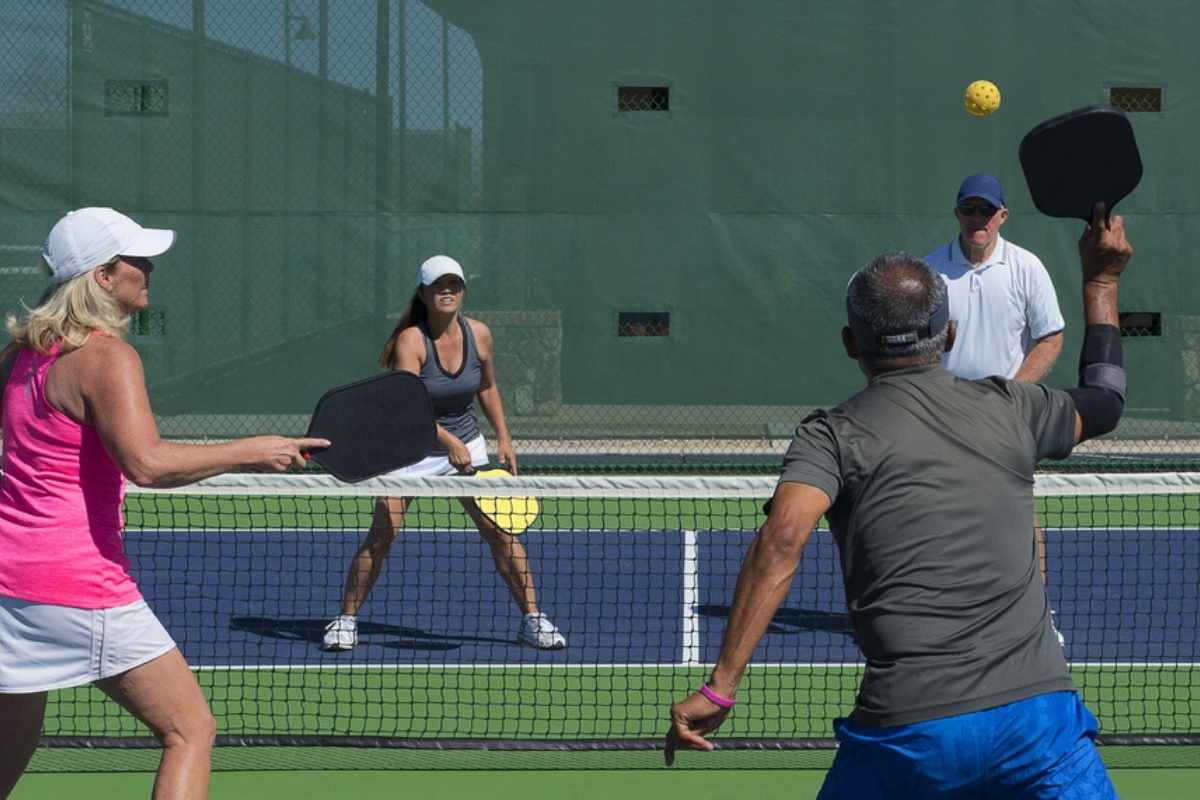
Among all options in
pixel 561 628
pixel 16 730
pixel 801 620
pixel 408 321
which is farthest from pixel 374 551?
pixel 16 730

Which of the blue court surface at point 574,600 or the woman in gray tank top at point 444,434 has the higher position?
the woman in gray tank top at point 444,434

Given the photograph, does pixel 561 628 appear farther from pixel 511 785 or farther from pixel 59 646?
pixel 59 646

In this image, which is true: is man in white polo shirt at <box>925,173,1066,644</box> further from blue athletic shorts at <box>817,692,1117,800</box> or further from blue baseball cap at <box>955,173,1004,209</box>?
blue athletic shorts at <box>817,692,1117,800</box>

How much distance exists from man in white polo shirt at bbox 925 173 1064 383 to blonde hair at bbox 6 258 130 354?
3487mm

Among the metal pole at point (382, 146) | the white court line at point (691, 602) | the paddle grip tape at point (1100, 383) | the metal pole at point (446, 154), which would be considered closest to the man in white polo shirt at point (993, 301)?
the white court line at point (691, 602)

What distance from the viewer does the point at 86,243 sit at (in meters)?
4.05

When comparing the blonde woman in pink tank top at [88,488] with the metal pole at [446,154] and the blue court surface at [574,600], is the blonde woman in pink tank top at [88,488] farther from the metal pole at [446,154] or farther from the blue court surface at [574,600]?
the metal pole at [446,154]

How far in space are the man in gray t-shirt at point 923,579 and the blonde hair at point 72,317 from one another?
156 centimetres

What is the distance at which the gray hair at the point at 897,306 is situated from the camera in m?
3.38

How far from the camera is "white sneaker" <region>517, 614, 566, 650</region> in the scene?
7223mm

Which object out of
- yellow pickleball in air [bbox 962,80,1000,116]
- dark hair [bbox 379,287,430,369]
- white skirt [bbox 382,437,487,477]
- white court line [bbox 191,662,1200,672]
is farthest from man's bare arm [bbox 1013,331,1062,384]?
yellow pickleball in air [bbox 962,80,1000,116]

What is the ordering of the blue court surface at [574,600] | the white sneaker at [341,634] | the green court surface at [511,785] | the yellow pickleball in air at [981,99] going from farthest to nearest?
the yellow pickleball in air at [981,99] → the blue court surface at [574,600] → the white sneaker at [341,634] → the green court surface at [511,785]

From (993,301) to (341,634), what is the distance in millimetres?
2687

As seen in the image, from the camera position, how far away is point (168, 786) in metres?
4.02
